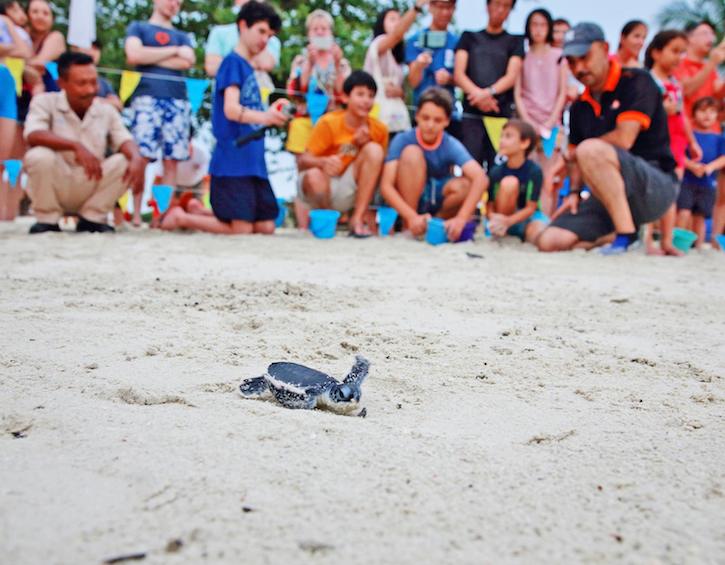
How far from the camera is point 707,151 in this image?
4.58 metres

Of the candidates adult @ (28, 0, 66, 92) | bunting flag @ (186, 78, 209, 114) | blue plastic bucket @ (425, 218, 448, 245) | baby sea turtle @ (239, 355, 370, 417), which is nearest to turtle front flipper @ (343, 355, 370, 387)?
baby sea turtle @ (239, 355, 370, 417)

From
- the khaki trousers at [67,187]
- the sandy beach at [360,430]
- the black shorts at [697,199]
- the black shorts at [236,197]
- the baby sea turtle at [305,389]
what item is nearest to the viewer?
the sandy beach at [360,430]

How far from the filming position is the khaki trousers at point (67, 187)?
346 centimetres

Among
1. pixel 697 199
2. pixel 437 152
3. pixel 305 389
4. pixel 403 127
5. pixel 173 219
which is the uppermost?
pixel 403 127

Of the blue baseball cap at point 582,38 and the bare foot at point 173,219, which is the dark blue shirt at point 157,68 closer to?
the bare foot at point 173,219

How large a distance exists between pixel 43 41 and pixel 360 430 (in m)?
4.18

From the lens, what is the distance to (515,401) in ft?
3.87

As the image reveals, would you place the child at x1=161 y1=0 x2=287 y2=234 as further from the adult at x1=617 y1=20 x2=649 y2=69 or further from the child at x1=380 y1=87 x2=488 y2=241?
the adult at x1=617 y1=20 x2=649 y2=69

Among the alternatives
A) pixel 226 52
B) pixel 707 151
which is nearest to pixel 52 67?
pixel 226 52

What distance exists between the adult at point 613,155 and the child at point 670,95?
175 millimetres

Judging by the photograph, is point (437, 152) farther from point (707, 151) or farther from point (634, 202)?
point (707, 151)

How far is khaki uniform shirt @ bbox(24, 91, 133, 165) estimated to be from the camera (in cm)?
351

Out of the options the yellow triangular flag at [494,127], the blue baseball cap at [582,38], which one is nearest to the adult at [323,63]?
the yellow triangular flag at [494,127]

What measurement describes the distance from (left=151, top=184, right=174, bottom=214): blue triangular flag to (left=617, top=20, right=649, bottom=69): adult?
276 cm
